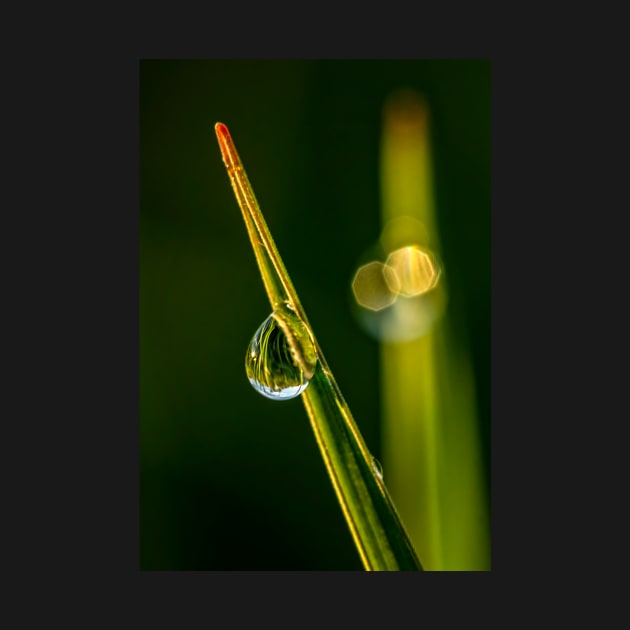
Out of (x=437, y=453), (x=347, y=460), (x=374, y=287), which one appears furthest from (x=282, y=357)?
(x=374, y=287)

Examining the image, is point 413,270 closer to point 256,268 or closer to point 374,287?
point 374,287

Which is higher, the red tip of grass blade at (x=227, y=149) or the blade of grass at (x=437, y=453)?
the red tip of grass blade at (x=227, y=149)

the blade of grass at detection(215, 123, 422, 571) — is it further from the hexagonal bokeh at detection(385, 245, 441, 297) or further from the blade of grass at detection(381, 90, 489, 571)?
the hexagonal bokeh at detection(385, 245, 441, 297)

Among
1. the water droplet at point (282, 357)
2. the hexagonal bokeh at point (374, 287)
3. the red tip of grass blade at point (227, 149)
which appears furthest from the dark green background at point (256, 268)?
the red tip of grass blade at point (227, 149)

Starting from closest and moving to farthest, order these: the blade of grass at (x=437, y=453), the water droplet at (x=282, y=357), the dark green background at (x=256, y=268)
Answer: the water droplet at (x=282, y=357), the blade of grass at (x=437, y=453), the dark green background at (x=256, y=268)

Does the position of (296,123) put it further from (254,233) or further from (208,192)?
(254,233)

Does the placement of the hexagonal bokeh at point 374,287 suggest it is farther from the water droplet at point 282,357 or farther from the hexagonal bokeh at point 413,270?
the water droplet at point 282,357

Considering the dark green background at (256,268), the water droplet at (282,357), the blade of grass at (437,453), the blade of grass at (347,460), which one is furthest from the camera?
the dark green background at (256,268)
